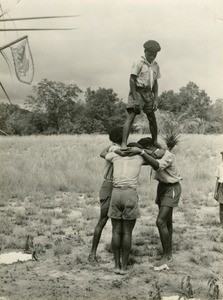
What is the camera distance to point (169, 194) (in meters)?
4.61

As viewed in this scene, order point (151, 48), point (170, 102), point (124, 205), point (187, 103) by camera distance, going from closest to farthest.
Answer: point (124, 205) < point (151, 48) < point (187, 103) < point (170, 102)

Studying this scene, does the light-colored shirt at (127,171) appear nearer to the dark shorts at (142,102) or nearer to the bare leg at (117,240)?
the bare leg at (117,240)

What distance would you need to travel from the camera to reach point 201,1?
5156mm

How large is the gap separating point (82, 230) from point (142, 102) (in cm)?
239

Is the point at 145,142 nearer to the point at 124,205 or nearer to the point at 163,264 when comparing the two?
the point at 124,205

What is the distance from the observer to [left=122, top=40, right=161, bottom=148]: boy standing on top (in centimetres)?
452

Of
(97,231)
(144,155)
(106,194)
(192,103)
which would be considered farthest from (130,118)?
(192,103)

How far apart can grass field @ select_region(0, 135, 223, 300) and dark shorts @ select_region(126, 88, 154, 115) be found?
5.31 feet

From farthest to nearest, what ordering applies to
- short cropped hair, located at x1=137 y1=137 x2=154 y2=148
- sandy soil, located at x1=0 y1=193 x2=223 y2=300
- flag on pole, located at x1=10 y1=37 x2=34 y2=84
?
short cropped hair, located at x1=137 y1=137 x2=154 y2=148
sandy soil, located at x1=0 y1=193 x2=223 y2=300
flag on pole, located at x1=10 y1=37 x2=34 y2=84

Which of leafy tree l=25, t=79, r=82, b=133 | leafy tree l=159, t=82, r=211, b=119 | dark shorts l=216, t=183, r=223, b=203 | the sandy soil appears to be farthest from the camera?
leafy tree l=159, t=82, r=211, b=119

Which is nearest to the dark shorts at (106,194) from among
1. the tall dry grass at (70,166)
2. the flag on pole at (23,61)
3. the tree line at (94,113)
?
the flag on pole at (23,61)

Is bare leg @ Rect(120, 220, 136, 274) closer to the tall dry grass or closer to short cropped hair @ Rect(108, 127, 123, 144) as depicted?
short cropped hair @ Rect(108, 127, 123, 144)

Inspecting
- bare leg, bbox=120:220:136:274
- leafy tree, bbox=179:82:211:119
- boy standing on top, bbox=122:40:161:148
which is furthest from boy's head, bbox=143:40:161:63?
leafy tree, bbox=179:82:211:119

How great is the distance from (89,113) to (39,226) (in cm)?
1750
